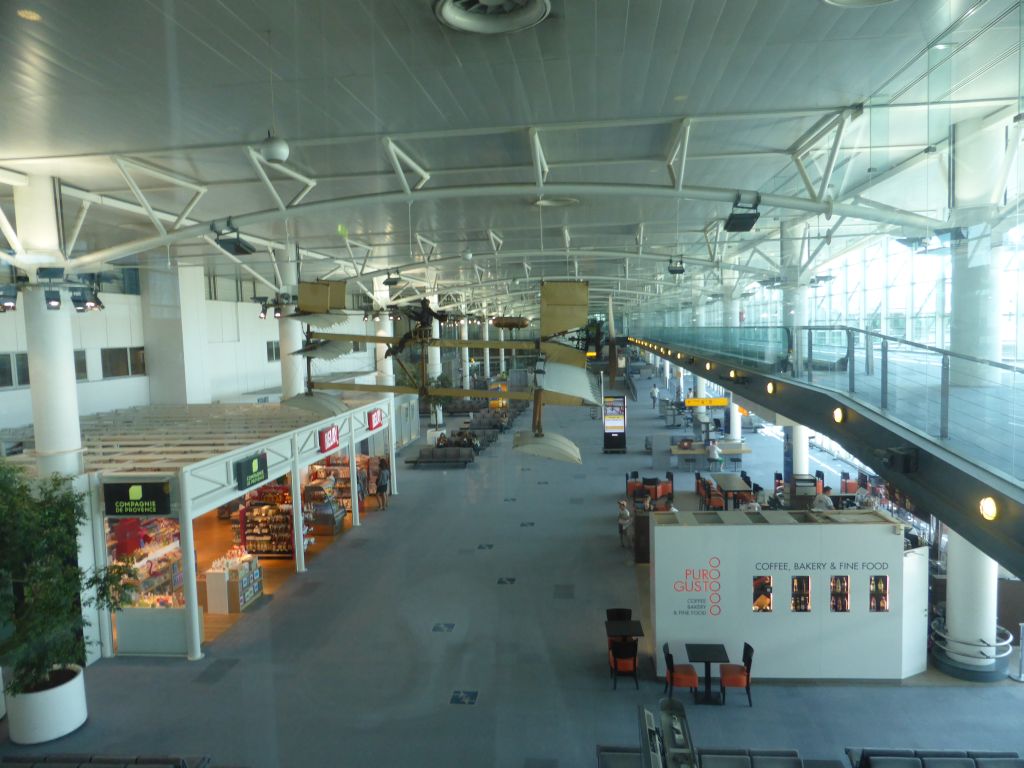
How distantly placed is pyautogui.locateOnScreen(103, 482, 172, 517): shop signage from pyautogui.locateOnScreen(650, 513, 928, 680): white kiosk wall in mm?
6518

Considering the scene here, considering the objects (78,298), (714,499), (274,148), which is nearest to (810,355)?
(274,148)

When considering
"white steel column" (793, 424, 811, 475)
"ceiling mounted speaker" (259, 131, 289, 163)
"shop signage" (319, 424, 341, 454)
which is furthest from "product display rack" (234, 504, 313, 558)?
"white steel column" (793, 424, 811, 475)

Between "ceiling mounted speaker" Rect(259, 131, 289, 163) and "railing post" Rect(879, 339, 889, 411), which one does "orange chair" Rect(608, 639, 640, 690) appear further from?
"ceiling mounted speaker" Rect(259, 131, 289, 163)

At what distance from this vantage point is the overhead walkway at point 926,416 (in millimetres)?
3789

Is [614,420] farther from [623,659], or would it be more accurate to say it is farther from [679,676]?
[679,676]

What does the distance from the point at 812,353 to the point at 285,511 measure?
991cm

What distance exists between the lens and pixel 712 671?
7918 millimetres

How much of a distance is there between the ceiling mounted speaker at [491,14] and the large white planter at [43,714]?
767 cm

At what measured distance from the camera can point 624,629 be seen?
777cm

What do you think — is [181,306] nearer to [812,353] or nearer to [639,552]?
[639,552]

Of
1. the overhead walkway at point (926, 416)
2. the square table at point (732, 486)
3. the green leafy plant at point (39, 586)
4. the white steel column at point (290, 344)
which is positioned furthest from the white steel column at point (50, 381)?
the square table at point (732, 486)

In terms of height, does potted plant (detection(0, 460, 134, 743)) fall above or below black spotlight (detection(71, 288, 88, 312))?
below

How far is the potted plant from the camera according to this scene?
616 centimetres

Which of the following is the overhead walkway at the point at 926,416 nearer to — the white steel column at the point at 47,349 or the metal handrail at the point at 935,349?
the metal handrail at the point at 935,349
